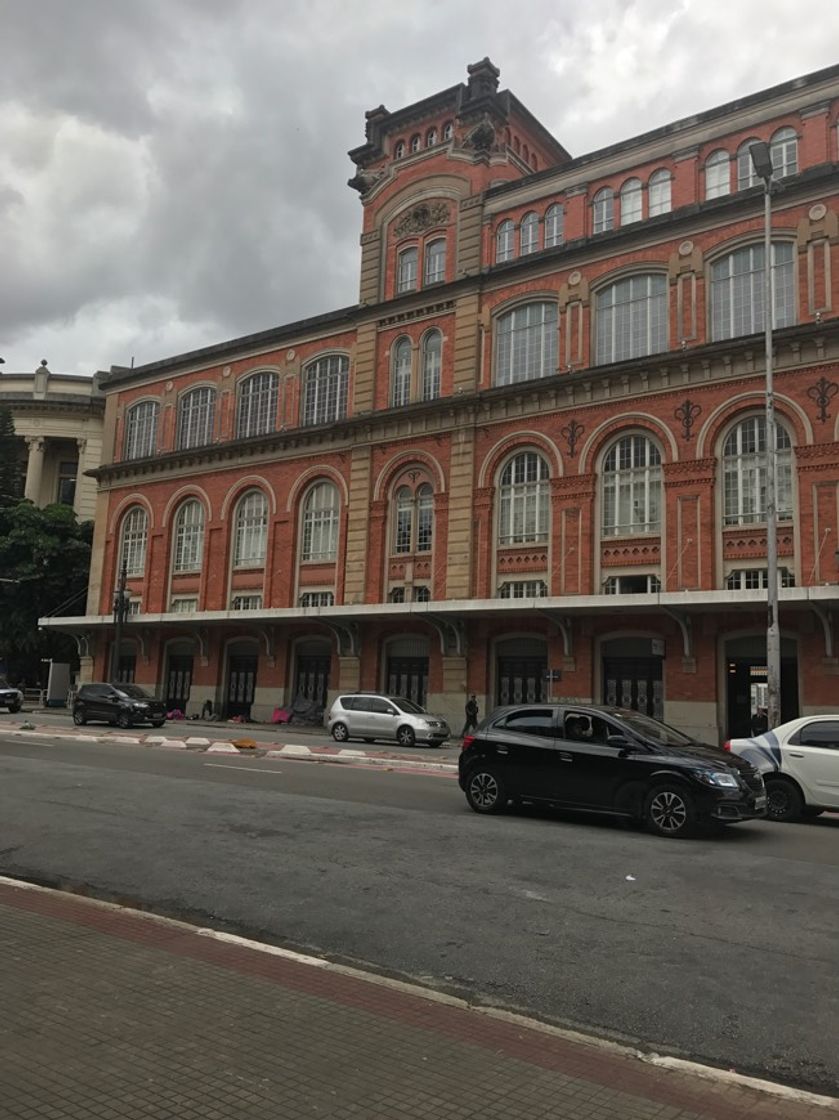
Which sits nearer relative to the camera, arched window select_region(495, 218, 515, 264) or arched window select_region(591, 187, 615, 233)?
arched window select_region(591, 187, 615, 233)

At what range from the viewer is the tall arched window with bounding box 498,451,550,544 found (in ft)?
105

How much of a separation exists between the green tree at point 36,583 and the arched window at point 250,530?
14322 mm

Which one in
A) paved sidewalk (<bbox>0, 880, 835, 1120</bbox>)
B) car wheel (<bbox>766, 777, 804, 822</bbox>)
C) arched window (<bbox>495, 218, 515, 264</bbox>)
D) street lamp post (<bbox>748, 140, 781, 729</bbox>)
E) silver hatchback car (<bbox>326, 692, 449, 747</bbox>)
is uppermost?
arched window (<bbox>495, 218, 515, 264</bbox>)

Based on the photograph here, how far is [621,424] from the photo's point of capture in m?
30.5

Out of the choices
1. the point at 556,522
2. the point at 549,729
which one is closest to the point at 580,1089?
the point at 549,729

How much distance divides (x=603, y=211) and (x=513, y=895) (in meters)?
30.3

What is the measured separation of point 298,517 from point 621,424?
595 inches

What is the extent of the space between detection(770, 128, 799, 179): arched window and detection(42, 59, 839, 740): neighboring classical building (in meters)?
0.08

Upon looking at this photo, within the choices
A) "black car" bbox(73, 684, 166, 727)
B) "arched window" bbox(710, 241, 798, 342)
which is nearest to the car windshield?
"arched window" bbox(710, 241, 798, 342)

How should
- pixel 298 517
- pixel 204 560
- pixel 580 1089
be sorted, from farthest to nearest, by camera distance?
pixel 204 560 → pixel 298 517 → pixel 580 1089

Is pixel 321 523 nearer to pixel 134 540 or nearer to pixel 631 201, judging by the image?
pixel 134 540

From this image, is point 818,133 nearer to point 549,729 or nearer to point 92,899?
point 549,729

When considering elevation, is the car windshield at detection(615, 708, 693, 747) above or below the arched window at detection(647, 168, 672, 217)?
below

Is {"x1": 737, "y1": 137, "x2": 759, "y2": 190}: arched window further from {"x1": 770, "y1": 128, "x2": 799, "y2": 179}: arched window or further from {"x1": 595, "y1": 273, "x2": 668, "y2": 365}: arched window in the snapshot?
{"x1": 595, "y1": 273, "x2": 668, "y2": 365}: arched window
